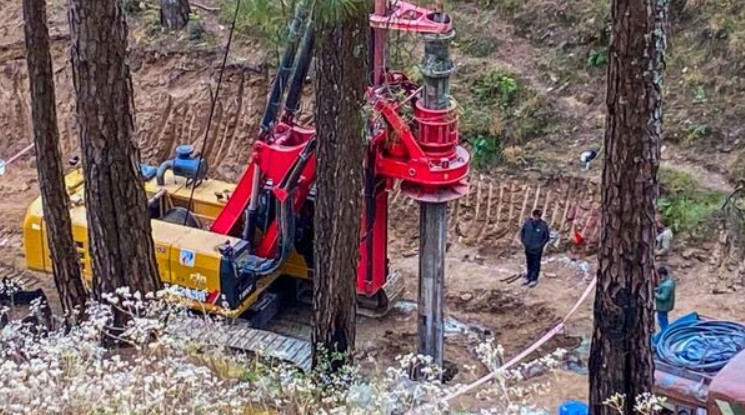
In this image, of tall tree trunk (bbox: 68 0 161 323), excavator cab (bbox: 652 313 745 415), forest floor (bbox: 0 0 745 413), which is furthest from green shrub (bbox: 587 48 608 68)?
A: tall tree trunk (bbox: 68 0 161 323)

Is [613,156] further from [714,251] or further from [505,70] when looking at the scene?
[505,70]

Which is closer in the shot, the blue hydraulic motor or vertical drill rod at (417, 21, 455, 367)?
vertical drill rod at (417, 21, 455, 367)

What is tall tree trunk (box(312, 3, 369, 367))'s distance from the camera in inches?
374

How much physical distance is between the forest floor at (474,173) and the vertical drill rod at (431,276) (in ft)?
2.05

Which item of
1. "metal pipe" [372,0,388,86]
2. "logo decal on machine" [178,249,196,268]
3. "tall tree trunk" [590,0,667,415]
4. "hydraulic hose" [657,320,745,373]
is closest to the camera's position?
"tall tree trunk" [590,0,667,415]

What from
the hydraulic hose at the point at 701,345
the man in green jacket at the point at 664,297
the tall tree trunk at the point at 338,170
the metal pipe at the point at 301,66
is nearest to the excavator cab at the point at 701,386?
the hydraulic hose at the point at 701,345

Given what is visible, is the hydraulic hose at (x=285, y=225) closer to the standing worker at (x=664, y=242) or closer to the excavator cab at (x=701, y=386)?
the excavator cab at (x=701, y=386)

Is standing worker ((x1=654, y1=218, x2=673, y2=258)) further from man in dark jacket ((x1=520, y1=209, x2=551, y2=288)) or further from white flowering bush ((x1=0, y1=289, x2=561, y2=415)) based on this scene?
white flowering bush ((x1=0, y1=289, x2=561, y2=415))

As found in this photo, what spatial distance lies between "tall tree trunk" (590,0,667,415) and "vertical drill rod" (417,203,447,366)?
235cm

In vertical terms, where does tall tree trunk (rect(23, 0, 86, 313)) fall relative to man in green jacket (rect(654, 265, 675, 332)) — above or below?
above

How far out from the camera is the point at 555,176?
601 inches

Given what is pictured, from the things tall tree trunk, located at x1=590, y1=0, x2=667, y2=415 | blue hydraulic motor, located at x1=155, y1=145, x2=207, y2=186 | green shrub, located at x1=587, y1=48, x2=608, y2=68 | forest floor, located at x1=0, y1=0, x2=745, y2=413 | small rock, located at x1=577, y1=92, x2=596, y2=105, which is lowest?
forest floor, located at x1=0, y1=0, x2=745, y2=413

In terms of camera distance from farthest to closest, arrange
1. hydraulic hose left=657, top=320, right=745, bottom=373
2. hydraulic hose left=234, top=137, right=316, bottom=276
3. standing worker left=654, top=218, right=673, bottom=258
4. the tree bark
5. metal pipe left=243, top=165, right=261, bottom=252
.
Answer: the tree bark
standing worker left=654, top=218, right=673, bottom=258
metal pipe left=243, top=165, right=261, bottom=252
hydraulic hose left=234, top=137, right=316, bottom=276
hydraulic hose left=657, top=320, right=745, bottom=373

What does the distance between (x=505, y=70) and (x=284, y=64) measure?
→ 601cm
